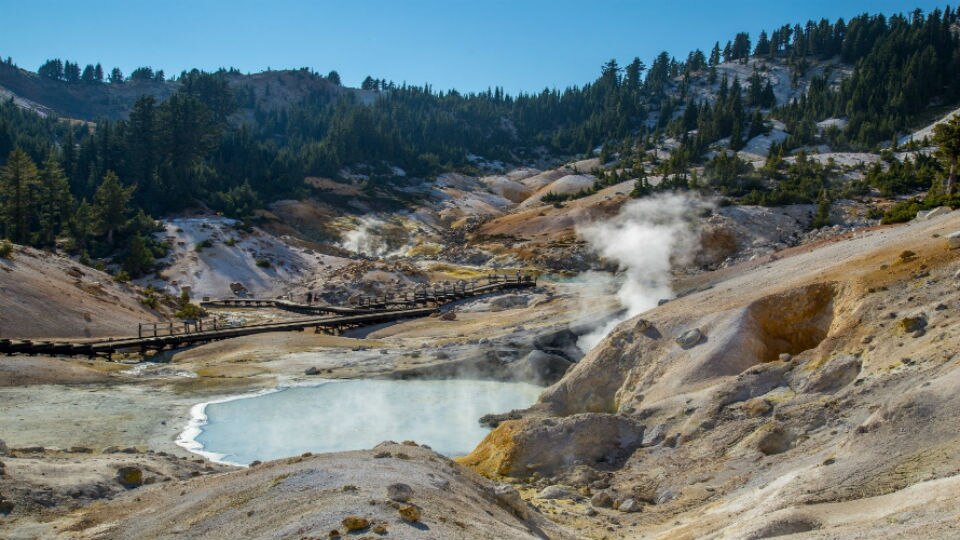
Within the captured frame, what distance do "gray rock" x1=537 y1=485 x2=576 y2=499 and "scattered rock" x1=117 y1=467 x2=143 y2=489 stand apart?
731cm

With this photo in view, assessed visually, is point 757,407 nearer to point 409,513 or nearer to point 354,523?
point 409,513

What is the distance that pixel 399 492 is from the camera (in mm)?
10312

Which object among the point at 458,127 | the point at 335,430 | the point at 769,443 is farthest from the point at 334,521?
the point at 458,127

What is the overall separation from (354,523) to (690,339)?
12460 mm

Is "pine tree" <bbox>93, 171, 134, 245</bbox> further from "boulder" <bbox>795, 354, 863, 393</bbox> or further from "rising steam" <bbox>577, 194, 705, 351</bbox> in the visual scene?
"boulder" <bbox>795, 354, 863, 393</bbox>

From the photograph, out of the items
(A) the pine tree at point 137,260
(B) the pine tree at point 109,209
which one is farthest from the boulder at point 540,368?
(B) the pine tree at point 109,209

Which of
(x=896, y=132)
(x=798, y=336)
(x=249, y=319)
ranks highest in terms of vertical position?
(x=896, y=132)

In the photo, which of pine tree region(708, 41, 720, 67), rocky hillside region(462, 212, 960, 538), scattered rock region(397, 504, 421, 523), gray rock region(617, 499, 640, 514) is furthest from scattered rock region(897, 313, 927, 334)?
pine tree region(708, 41, 720, 67)

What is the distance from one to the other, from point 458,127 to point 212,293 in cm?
11417

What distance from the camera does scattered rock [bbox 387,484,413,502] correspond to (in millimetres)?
10164

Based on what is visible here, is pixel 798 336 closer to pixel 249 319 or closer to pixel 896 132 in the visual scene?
pixel 249 319

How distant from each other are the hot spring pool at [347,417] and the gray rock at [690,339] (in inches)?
232

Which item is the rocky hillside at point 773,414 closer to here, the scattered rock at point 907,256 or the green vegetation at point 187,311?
the scattered rock at point 907,256

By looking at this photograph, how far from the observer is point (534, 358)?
27359 millimetres
